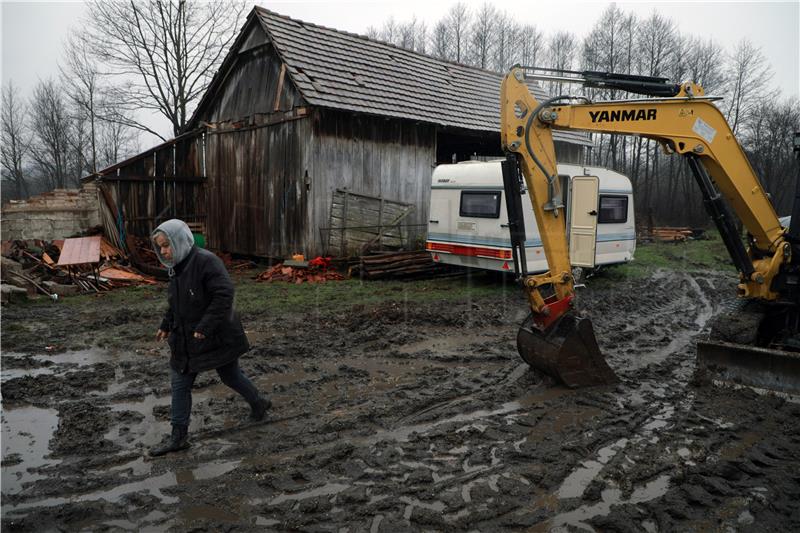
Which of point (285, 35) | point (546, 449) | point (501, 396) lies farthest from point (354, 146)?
point (546, 449)

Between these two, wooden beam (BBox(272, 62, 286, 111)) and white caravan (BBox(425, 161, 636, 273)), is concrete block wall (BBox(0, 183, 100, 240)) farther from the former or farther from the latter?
white caravan (BBox(425, 161, 636, 273))

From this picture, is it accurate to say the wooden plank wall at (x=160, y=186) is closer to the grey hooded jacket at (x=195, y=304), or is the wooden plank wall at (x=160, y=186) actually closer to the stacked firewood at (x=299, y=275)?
the stacked firewood at (x=299, y=275)

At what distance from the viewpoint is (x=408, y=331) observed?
8.68 metres

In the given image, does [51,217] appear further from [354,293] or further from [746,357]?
[746,357]

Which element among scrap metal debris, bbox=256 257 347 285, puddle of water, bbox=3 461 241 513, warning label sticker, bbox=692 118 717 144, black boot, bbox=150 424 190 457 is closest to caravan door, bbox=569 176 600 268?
scrap metal debris, bbox=256 257 347 285

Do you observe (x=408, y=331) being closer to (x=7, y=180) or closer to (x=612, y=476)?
(x=612, y=476)

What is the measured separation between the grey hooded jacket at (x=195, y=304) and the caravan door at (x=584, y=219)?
9687 mm

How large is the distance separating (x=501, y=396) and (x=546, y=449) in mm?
1268

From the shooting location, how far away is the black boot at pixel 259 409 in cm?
516

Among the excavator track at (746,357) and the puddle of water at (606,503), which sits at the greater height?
the excavator track at (746,357)

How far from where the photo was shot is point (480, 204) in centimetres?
1231

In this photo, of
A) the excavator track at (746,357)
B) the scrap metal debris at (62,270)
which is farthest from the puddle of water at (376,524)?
the scrap metal debris at (62,270)

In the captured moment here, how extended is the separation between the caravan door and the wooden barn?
487 centimetres

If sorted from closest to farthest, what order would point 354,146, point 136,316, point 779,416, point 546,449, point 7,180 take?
point 546,449 → point 779,416 → point 136,316 → point 354,146 → point 7,180
